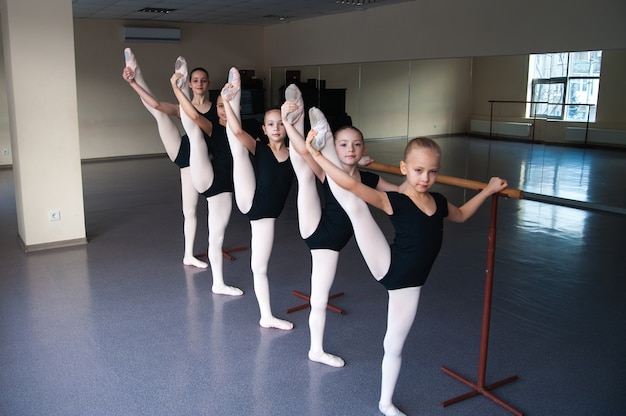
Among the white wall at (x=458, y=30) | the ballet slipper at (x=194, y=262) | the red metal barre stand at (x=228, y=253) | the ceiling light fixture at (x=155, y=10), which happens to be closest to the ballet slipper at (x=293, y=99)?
the ballet slipper at (x=194, y=262)

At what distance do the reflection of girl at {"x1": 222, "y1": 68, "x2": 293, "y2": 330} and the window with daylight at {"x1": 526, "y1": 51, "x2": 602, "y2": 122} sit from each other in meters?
5.29

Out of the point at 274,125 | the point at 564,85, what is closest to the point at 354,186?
the point at 274,125

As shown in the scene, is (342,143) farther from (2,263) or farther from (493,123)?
(493,123)

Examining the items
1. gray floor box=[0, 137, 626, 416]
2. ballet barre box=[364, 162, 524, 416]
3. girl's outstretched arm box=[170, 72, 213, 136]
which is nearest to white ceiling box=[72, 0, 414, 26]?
gray floor box=[0, 137, 626, 416]

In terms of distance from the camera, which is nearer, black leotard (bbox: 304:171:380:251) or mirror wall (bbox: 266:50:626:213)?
black leotard (bbox: 304:171:380:251)

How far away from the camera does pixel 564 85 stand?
7629 millimetres

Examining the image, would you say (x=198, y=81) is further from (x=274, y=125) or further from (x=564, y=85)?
(x=564, y=85)

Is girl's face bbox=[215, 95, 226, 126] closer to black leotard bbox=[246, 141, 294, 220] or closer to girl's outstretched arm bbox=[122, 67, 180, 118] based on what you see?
girl's outstretched arm bbox=[122, 67, 180, 118]

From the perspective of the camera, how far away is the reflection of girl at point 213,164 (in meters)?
4.32

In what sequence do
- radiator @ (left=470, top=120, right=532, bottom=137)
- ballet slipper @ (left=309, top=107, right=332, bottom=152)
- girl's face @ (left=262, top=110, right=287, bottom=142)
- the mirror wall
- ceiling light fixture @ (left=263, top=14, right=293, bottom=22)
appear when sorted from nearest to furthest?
ballet slipper @ (left=309, top=107, right=332, bottom=152), girl's face @ (left=262, top=110, right=287, bottom=142), the mirror wall, radiator @ (left=470, top=120, right=532, bottom=137), ceiling light fixture @ (left=263, top=14, right=293, bottom=22)

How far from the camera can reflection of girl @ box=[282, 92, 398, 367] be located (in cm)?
288

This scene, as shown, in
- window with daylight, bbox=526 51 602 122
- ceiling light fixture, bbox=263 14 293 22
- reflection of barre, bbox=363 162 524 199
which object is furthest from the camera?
ceiling light fixture, bbox=263 14 293 22

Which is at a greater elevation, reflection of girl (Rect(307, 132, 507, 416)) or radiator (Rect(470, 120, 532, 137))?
radiator (Rect(470, 120, 532, 137))

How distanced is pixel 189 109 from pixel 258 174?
829mm
